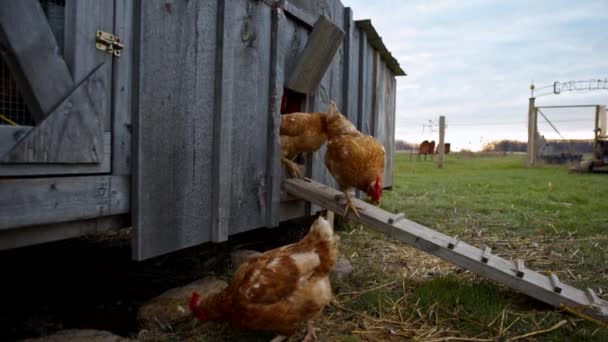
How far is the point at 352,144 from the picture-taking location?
3.53 m

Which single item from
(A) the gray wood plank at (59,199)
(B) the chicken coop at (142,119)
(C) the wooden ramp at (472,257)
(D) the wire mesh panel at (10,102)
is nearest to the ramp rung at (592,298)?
(C) the wooden ramp at (472,257)

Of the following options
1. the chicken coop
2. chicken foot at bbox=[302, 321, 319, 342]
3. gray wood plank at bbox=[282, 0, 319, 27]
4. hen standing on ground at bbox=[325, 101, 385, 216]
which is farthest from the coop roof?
chicken foot at bbox=[302, 321, 319, 342]

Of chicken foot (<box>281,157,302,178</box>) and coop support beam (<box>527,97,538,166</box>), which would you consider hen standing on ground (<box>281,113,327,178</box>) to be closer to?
chicken foot (<box>281,157,302,178</box>)

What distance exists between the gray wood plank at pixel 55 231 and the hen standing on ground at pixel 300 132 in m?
1.86

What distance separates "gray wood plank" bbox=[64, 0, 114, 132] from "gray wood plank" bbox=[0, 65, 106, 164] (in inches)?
1.3

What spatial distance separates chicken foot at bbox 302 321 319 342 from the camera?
241 cm

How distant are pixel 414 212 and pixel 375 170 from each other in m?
2.98

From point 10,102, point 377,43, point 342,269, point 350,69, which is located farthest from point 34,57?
point 377,43

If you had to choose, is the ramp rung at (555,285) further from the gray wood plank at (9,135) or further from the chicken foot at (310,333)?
the gray wood plank at (9,135)

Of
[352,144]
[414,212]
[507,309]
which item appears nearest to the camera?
[507,309]

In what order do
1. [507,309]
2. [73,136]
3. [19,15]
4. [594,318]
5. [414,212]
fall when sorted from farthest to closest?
1. [414,212]
2. [507,309]
3. [594,318]
4. [73,136]
5. [19,15]

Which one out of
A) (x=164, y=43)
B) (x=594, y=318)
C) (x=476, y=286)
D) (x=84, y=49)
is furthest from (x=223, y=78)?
(x=594, y=318)

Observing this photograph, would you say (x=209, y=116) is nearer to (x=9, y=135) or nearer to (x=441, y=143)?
(x=9, y=135)

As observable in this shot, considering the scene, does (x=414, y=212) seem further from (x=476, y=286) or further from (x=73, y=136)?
(x=73, y=136)
